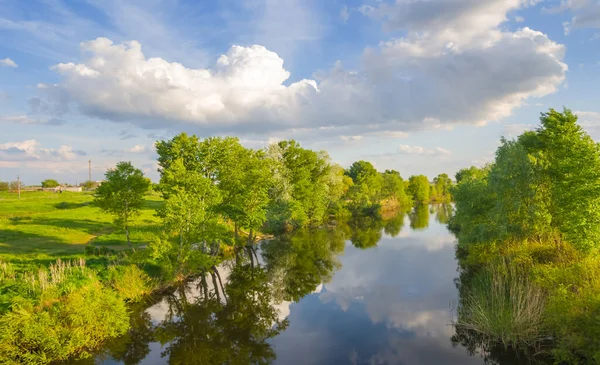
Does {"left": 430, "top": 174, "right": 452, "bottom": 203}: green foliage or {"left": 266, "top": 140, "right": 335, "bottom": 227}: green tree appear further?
{"left": 430, "top": 174, "right": 452, "bottom": 203}: green foliage

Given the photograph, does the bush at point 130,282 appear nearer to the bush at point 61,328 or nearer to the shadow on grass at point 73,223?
the bush at point 61,328

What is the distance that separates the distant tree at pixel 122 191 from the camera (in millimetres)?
34344

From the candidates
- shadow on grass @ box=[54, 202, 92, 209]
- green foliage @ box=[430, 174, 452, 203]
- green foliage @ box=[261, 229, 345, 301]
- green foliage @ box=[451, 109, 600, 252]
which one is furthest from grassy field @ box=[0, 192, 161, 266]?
green foliage @ box=[430, 174, 452, 203]

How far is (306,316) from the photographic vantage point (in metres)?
26.1

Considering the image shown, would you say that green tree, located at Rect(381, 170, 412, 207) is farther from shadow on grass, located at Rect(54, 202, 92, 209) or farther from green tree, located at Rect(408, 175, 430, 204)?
shadow on grass, located at Rect(54, 202, 92, 209)

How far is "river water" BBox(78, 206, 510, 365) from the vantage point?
768 inches

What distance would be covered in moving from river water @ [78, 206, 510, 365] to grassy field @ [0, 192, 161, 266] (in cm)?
1091

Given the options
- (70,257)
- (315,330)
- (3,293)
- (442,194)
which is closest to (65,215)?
(70,257)

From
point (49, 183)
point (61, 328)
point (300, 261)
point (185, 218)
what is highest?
point (49, 183)

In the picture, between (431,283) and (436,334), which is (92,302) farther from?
(431,283)

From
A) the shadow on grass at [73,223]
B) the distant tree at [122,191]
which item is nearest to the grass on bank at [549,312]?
the distant tree at [122,191]

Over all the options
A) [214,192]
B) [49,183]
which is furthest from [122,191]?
[49,183]

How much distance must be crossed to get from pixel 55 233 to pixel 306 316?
3658cm

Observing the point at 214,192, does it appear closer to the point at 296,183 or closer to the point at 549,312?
the point at 549,312
